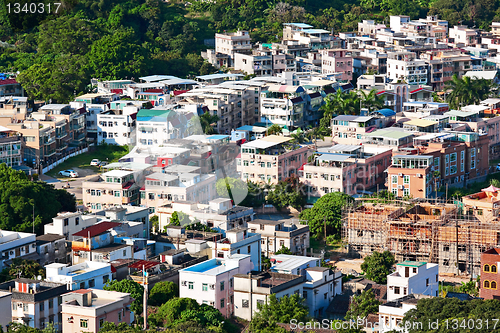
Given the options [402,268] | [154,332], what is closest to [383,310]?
[402,268]

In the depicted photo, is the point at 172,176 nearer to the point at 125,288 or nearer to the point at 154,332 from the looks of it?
the point at 125,288

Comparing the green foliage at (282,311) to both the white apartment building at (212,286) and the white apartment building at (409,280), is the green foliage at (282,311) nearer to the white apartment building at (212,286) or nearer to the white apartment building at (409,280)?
the white apartment building at (212,286)

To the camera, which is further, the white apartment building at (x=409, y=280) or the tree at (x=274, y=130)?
the tree at (x=274, y=130)

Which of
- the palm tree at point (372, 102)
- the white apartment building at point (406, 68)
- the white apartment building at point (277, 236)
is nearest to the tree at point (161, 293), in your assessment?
the white apartment building at point (277, 236)

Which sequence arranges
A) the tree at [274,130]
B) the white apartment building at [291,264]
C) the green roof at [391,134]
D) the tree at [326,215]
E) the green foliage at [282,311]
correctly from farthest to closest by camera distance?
the tree at [274,130], the green roof at [391,134], the tree at [326,215], the white apartment building at [291,264], the green foliage at [282,311]

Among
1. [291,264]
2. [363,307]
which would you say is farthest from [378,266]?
[363,307]

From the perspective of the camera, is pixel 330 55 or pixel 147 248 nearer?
pixel 147 248

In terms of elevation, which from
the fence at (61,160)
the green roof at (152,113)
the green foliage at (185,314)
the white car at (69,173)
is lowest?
the green foliage at (185,314)
